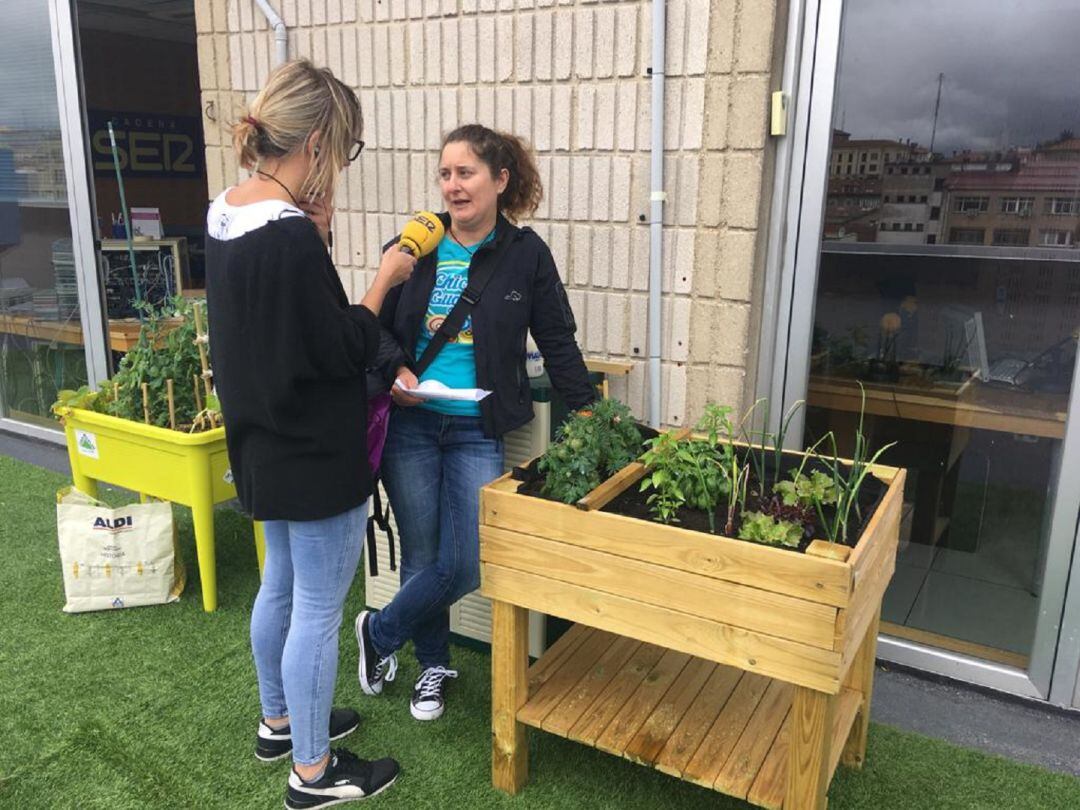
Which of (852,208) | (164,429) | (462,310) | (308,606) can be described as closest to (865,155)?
(852,208)

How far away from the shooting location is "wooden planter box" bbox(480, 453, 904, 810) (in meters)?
1.83

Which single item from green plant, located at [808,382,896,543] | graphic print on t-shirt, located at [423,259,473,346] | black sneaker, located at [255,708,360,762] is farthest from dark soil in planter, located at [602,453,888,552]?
black sneaker, located at [255,708,360,762]

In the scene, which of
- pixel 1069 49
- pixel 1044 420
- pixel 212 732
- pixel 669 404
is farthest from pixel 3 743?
pixel 1069 49

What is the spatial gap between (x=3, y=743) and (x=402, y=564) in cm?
125

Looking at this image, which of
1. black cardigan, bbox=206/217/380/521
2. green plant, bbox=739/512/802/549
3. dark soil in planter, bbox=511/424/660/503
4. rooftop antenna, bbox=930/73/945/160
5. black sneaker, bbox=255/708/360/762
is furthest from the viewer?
rooftop antenna, bbox=930/73/945/160

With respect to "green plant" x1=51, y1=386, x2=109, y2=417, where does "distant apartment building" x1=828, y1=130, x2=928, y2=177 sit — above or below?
above

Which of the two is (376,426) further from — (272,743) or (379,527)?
(272,743)

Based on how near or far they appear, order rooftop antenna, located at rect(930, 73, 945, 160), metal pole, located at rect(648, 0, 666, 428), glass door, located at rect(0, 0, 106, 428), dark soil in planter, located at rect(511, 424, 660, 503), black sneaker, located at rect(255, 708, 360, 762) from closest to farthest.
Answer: dark soil in planter, located at rect(511, 424, 660, 503), black sneaker, located at rect(255, 708, 360, 762), rooftop antenna, located at rect(930, 73, 945, 160), metal pole, located at rect(648, 0, 666, 428), glass door, located at rect(0, 0, 106, 428)

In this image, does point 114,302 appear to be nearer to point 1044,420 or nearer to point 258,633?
point 258,633

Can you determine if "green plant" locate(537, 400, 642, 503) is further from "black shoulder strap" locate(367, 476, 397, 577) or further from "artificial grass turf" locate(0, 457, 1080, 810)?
"artificial grass turf" locate(0, 457, 1080, 810)

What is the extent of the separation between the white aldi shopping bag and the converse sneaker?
1232 mm

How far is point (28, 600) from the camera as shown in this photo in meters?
3.37

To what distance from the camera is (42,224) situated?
5.02 m

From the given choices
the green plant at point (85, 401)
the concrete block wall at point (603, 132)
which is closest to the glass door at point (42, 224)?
the green plant at point (85, 401)
